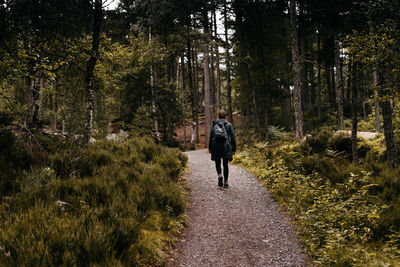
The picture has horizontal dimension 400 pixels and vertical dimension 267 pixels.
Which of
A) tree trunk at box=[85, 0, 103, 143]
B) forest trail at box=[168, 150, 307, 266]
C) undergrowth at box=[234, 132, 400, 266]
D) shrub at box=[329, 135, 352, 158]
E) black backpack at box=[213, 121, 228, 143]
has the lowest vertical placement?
forest trail at box=[168, 150, 307, 266]

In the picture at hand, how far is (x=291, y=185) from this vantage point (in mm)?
5875

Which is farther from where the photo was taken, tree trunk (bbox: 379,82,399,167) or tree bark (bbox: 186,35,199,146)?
tree bark (bbox: 186,35,199,146)

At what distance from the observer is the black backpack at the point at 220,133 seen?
19.8 ft

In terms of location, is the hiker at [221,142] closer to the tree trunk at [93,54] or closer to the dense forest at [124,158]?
the dense forest at [124,158]

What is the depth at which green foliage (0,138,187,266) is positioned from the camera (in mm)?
2367

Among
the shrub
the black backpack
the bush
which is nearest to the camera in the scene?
the bush

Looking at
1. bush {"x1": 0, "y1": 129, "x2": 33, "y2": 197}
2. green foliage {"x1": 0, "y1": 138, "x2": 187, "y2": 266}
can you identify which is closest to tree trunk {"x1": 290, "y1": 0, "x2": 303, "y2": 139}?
green foliage {"x1": 0, "y1": 138, "x2": 187, "y2": 266}

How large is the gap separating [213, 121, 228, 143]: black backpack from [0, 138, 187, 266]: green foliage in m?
1.93

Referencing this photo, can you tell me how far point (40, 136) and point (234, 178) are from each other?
6.30 m

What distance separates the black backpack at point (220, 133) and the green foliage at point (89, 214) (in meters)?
1.93

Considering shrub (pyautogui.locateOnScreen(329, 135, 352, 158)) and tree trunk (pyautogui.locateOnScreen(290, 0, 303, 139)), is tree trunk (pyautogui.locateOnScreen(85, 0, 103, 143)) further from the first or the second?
tree trunk (pyautogui.locateOnScreen(290, 0, 303, 139))

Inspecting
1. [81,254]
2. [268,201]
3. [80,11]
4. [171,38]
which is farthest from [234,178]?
[171,38]

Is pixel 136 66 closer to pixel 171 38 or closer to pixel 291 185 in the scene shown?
pixel 171 38

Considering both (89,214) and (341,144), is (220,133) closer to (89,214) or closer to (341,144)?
(89,214)
